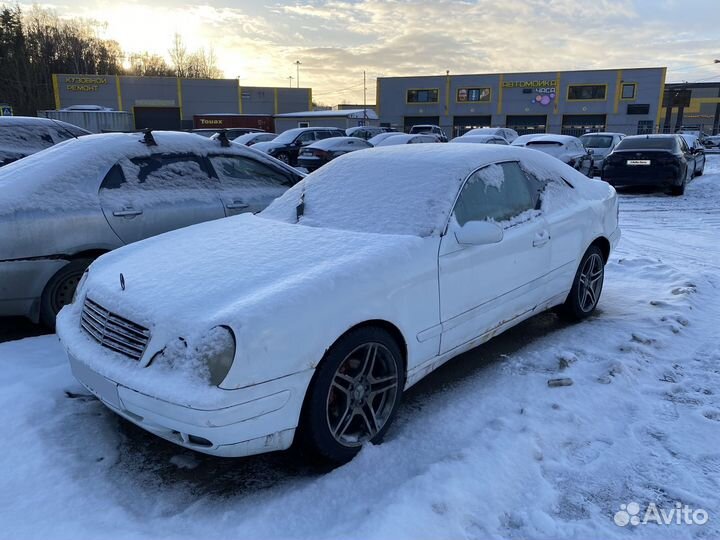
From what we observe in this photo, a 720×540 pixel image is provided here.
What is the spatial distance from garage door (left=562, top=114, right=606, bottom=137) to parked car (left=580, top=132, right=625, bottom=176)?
1441 inches

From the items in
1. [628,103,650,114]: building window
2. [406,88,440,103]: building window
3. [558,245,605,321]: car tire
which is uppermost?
[406,88,440,103]: building window

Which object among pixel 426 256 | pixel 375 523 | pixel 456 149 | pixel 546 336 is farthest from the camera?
pixel 546 336

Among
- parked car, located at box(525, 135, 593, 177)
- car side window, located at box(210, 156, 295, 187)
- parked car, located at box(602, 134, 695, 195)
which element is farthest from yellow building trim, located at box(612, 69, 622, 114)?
car side window, located at box(210, 156, 295, 187)

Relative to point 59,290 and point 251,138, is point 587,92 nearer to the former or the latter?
point 251,138

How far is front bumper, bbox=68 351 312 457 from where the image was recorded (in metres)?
2.22

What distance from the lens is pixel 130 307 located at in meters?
2.63

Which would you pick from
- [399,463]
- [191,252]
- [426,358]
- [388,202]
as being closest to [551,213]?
[388,202]

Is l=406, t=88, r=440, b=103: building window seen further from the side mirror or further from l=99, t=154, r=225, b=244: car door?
the side mirror

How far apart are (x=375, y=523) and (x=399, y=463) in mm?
482

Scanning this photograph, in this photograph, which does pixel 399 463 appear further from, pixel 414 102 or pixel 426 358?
pixel 414 102

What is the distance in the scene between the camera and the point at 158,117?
4356cm

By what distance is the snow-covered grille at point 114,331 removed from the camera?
8.25 ft

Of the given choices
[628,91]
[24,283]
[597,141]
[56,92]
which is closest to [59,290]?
[24,283]

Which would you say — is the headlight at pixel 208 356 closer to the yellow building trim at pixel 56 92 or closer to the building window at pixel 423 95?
the yellow building trim at pixel 56 92
